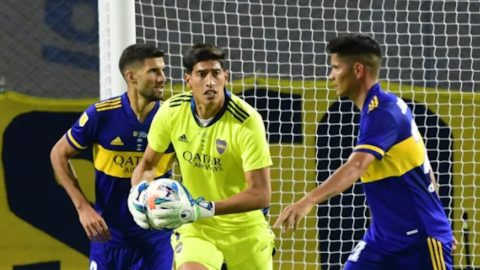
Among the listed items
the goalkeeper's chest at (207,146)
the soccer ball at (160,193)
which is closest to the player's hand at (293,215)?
the soccer ball at (160,193)

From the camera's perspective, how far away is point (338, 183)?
3779 mm

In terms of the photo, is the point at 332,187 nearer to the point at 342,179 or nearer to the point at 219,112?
the point at 342,179

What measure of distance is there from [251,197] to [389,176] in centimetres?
71

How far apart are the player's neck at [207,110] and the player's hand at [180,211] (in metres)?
0.55

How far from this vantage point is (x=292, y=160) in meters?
7.48

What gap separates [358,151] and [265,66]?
3869 mm

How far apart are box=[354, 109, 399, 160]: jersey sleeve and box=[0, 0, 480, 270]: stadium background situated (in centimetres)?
316

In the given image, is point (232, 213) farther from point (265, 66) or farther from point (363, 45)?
point (265, 66)

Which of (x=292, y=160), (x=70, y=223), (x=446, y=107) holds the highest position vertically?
(x=446, y=107)

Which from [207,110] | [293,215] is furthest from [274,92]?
[293,215]

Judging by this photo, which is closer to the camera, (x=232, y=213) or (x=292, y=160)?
(x=232, y=213)

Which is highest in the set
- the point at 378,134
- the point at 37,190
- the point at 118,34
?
the point at 118,34

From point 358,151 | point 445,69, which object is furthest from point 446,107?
point 358,151

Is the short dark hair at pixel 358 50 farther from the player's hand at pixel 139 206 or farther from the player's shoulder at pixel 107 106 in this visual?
the player's shoulder at pixel 107 106
